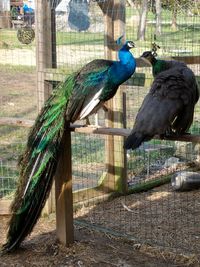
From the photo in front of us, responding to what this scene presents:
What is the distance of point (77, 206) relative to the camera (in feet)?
17.0

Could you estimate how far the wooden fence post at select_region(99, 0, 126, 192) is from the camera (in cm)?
509

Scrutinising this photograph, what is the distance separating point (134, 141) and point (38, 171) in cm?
103

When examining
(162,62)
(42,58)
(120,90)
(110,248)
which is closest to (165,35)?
(120,90)

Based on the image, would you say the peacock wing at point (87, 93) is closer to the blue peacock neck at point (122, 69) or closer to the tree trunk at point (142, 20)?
the blue peacock neck at point (122, 69)

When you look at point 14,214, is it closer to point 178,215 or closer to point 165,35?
point 178,215

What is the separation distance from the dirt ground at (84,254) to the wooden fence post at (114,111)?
34.8 inches

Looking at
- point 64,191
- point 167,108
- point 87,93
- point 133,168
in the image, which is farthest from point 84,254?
point 133,168

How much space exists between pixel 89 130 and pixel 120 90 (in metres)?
1.21

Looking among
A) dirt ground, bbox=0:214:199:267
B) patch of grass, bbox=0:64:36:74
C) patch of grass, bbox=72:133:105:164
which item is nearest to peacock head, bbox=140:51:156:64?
dirt ground, bbox=0:214:199:267

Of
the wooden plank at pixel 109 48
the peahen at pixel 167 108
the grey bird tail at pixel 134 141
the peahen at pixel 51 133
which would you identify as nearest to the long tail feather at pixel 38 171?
the peahen at pixel 51 133

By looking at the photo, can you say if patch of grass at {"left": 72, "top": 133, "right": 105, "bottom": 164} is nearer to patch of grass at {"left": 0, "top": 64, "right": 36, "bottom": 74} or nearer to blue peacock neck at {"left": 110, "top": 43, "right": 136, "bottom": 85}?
blue peacock neck at {"left": 110, "top": 43, "right": 136, "bottom": 85}

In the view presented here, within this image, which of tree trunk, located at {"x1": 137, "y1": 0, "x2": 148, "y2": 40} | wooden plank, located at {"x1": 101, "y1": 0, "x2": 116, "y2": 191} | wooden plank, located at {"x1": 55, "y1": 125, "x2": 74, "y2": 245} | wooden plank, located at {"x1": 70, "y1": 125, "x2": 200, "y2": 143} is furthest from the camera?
tree trunk, located at {"x1": 137, "y1": 0, "x2": 148, "y2": 40}

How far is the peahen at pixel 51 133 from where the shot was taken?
4.00 metres

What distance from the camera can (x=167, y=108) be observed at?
341 cm
